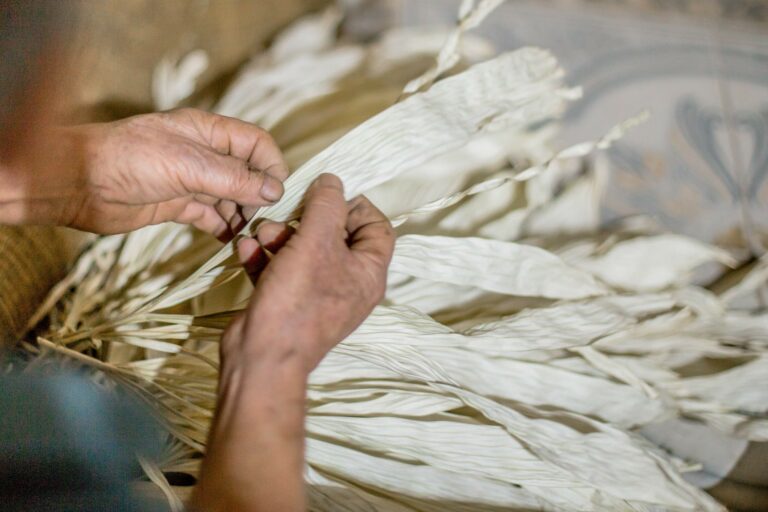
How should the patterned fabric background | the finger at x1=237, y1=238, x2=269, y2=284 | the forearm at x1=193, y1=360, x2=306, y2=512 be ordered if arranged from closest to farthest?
the forearm at x1=193, y1=360, x2=306, y2=512 → the finger at x1=237, y1=238, x2=269, y2=284 → the patterned fabric background

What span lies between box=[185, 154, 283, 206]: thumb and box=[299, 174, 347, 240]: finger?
3 centimetres

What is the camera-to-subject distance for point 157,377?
53cm

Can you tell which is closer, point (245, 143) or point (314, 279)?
point (314, 279)

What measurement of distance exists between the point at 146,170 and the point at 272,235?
104 mm

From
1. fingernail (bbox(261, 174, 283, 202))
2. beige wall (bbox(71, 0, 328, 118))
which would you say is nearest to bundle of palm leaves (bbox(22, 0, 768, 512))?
fingernail (bbox(261, 174, 283, 202))

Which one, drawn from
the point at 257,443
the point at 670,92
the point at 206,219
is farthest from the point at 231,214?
the point at 670,92

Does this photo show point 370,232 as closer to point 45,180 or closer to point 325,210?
point 325,210

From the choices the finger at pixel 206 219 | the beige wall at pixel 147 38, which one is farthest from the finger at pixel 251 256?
the beige wall at pixel 147 38

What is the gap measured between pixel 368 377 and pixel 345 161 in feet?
0.54

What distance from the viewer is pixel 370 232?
18.8 inches

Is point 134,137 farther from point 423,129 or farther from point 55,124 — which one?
point 423,129

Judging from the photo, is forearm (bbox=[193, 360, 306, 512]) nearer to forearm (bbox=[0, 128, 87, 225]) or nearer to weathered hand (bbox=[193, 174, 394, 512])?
weathered hand (bbox=[193, 174, 394, 512])

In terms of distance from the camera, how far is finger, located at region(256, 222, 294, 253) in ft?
1.56

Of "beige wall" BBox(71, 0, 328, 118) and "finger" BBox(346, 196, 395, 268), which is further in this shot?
"beige wall" BBox(71, 0, 328, 118)
